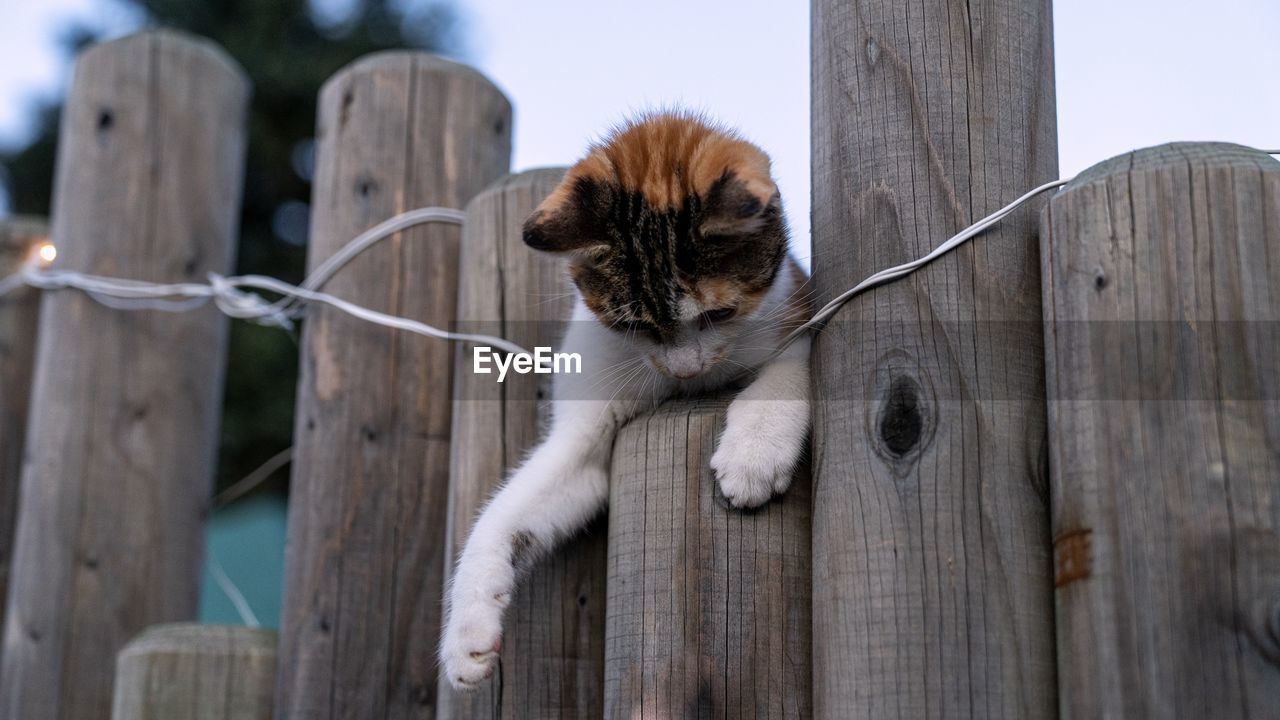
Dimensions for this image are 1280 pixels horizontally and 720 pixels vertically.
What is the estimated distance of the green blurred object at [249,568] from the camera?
25.3 ft

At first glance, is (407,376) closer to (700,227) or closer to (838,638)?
(700,227)

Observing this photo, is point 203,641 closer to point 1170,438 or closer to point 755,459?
point 755,459

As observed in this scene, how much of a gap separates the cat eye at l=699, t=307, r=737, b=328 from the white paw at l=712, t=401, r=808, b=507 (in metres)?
0.38

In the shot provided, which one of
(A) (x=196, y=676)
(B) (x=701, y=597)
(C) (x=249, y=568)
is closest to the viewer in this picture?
(B) (x=701, y=597)

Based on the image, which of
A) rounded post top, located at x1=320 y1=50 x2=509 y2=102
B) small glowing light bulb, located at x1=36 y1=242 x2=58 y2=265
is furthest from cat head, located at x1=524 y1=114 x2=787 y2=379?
small glowing light bulb, located at x1=36 y1=242 x2=58 y2=265

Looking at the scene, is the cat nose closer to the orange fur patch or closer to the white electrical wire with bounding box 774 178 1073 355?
the orange fur patch

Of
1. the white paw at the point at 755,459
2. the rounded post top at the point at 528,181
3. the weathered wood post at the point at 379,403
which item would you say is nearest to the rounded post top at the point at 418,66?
the weathered wood post at the point at 379,403

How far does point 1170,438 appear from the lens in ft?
5.77

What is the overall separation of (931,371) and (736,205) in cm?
57

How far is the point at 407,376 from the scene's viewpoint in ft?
10.5

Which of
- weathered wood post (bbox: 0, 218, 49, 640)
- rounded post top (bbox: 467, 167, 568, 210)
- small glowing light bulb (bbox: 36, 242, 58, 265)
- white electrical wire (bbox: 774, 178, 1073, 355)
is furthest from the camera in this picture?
weathered wood post (bbox: 0, 218, 49, 640)

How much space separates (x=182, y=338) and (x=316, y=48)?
11.7m

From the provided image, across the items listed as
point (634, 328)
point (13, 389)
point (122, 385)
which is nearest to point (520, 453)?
point (634, 328)

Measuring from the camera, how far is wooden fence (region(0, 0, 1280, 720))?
1.76 metres
